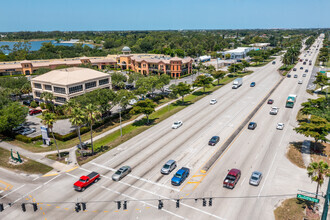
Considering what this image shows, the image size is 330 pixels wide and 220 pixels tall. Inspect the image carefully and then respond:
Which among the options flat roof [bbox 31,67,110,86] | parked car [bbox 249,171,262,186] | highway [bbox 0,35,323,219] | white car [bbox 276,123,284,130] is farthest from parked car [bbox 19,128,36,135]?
white car [bbox 276,123,284,130]

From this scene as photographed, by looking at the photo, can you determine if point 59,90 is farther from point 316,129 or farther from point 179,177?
point 316,129

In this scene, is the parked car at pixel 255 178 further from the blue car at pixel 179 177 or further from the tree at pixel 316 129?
the tree at pixel 316 129

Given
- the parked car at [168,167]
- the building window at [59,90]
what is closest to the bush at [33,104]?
the building window at [59,90]

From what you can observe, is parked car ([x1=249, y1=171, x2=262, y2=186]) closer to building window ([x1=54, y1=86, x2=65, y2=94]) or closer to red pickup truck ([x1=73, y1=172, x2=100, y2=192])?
red pickup truck ([x1=73, y1=172, x2=100, y2=192])

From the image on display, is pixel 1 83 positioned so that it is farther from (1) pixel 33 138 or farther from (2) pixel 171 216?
(2) pixel 171 216

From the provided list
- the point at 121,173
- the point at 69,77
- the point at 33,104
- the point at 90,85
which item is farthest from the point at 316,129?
the point at 33,104

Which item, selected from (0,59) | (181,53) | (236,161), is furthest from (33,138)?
(181,53)
